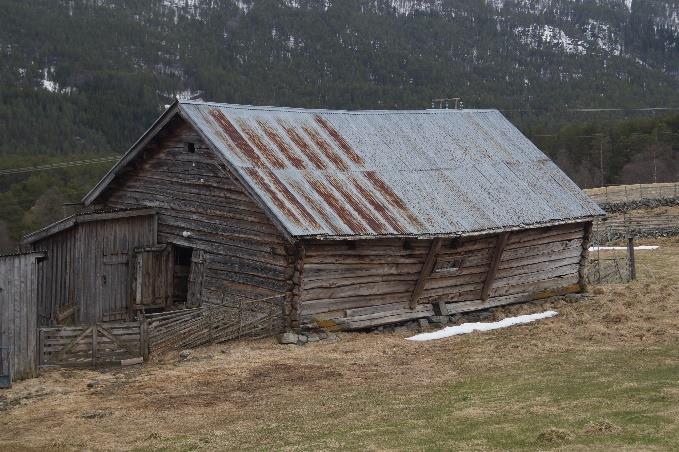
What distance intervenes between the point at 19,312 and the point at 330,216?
23.5 feet

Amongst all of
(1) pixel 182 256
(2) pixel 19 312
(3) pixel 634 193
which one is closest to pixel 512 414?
(2) pixel 19 312

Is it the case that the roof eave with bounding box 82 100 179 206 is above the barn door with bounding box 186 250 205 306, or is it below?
above

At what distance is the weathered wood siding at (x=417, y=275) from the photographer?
22375 millimetres

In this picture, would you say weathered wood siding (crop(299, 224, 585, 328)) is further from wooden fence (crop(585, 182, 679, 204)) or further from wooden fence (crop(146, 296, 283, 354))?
wooden fence (crop(585, 182, 679, 204))

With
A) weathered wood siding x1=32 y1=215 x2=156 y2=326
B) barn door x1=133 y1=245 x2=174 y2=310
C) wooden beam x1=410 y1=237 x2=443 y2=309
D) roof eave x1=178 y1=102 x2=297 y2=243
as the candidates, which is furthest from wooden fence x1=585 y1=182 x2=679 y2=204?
weathered wood siding x1=32 y1=215 x2=156 y2=326

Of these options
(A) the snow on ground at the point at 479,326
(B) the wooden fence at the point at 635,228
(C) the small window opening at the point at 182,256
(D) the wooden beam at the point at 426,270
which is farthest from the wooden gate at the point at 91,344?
(B) the wooden fence at the point at 635,228

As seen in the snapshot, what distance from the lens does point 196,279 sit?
24.1 m

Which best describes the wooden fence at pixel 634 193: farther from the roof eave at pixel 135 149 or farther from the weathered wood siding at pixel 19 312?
the weathered wood siding at pixel 19 312

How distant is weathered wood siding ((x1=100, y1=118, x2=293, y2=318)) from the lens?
22.4m

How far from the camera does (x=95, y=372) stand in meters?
19.0

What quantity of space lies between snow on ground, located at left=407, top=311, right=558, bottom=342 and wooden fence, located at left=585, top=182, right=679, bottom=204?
125 ft

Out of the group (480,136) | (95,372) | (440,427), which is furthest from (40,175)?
(440,427)

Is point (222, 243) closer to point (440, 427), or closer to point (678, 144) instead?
point (440, 427)

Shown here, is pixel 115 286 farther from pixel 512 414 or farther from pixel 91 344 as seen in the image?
pixel 512 414
